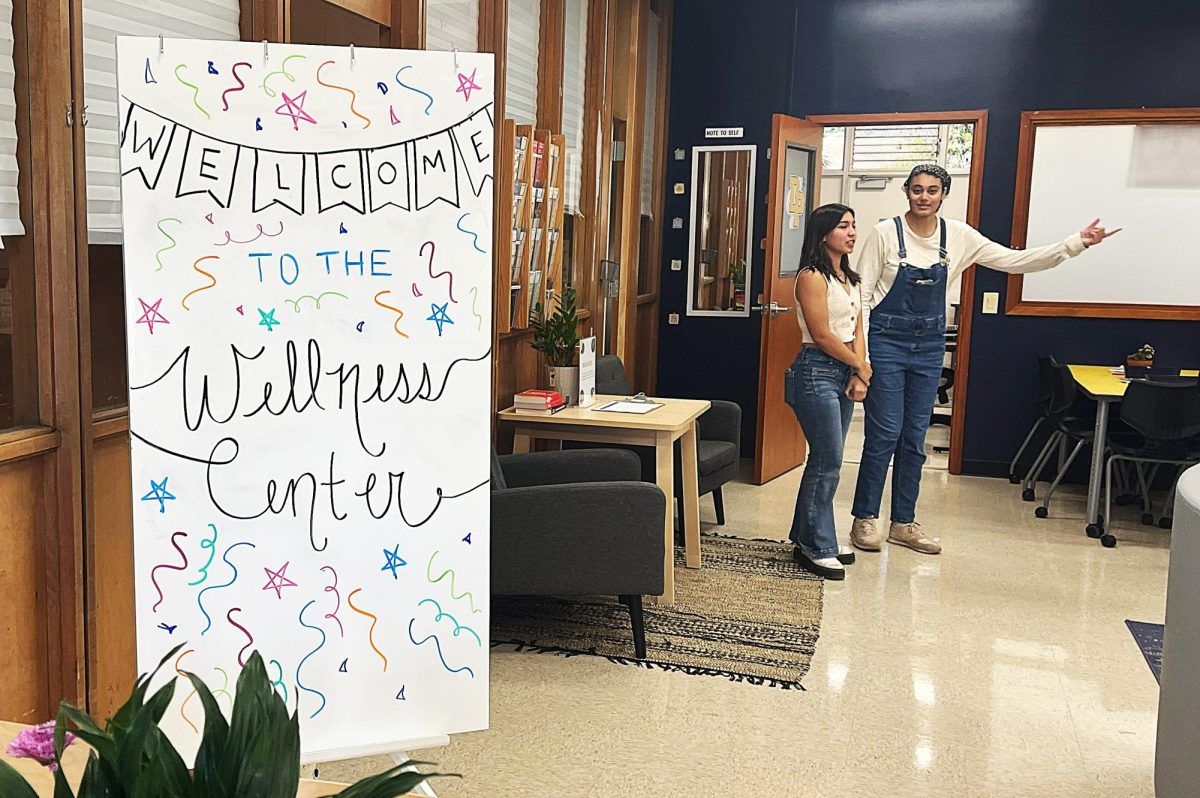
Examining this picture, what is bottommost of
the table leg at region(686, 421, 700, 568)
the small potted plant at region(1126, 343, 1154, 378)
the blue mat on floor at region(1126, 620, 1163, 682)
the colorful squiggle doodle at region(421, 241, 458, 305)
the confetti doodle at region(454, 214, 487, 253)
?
the blue mat on floor at region(1126, 620, 1163, 682)

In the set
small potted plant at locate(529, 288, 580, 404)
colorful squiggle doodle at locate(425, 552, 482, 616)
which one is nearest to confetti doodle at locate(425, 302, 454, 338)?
colorful squiggle doodle at locate(425, 552, 482, 616)

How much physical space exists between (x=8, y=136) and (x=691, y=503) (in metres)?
2.99

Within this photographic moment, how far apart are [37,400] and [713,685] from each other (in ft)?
6.78

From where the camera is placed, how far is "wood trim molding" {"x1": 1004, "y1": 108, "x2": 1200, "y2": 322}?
243 inches

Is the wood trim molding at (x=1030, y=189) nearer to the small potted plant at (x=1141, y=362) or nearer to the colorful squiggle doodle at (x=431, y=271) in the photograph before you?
the small potted plant at (x=1141, y=362)

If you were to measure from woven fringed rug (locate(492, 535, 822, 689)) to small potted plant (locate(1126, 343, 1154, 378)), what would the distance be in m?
2.54

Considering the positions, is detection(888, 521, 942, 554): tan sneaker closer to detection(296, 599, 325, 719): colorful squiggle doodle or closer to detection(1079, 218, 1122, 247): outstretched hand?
detection(1079, 218, 1122, 247): outstretched hand

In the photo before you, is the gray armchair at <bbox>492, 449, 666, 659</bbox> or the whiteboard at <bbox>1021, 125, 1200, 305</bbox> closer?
Result: the gray armchair at <bbox>492, 449, 666, 659</bbox>

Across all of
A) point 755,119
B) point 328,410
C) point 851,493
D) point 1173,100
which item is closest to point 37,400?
point 328,410

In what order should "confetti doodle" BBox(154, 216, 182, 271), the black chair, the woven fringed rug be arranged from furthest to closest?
the black chair, the woven fringed rug, "confetti doodle" BBox(154, 216, 182, 271)

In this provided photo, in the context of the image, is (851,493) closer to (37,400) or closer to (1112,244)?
(1112,244)

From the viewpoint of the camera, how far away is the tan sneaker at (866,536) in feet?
16.3

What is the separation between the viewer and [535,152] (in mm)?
4668

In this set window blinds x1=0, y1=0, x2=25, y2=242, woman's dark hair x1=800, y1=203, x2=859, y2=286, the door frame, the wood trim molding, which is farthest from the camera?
the door frame
